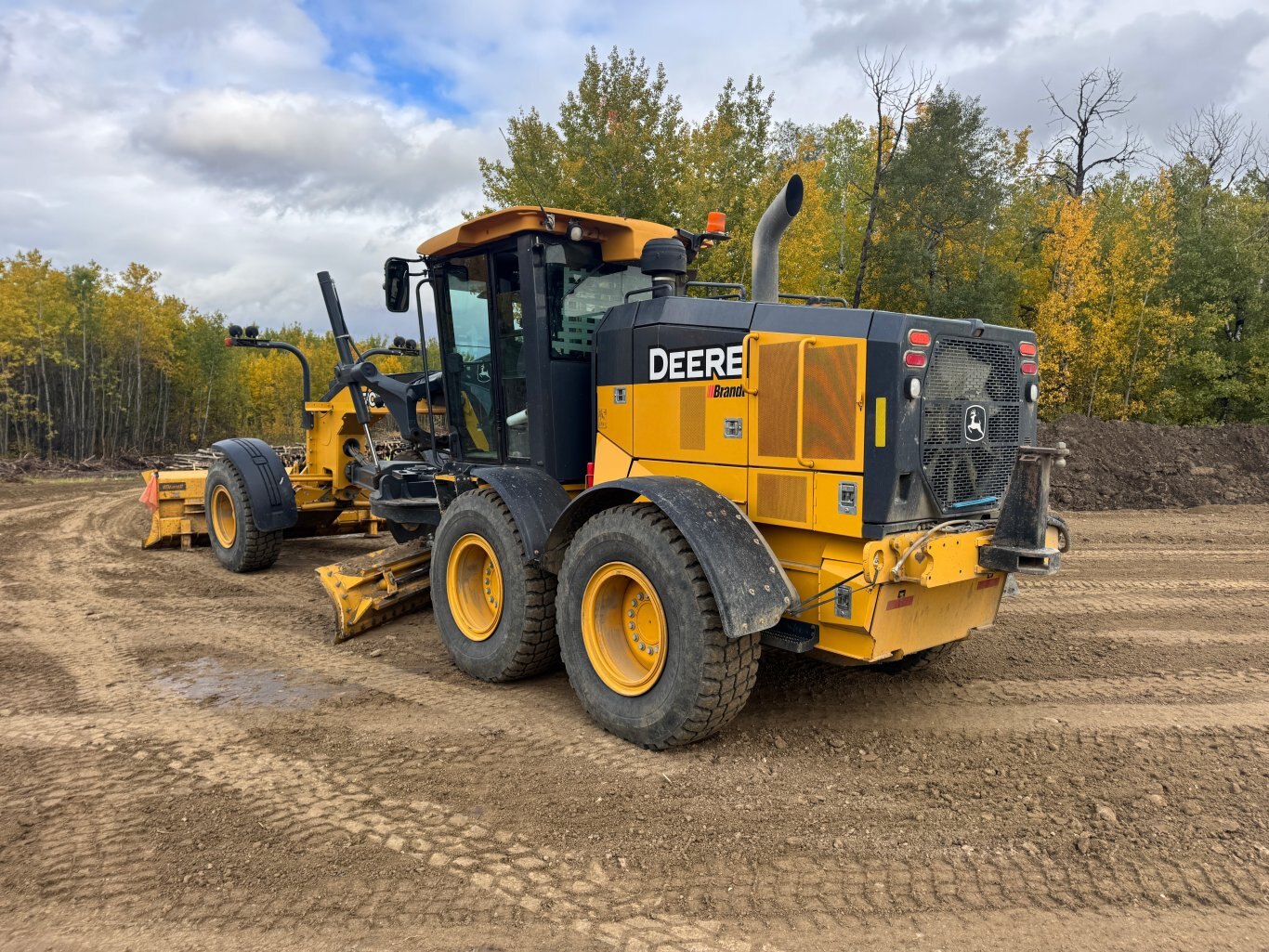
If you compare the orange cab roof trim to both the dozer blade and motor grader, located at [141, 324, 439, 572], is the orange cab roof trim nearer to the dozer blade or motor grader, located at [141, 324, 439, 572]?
the dozer blade

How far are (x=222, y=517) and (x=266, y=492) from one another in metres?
1.04

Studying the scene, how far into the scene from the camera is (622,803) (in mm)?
3600

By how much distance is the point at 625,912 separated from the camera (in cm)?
286

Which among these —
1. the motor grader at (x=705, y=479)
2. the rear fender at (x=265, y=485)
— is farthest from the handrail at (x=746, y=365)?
the rear fender at (x=265, y=485)

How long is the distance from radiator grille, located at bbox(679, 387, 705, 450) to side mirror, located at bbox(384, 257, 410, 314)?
2.82 meters

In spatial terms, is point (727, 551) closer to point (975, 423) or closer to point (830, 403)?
point (830, 403)

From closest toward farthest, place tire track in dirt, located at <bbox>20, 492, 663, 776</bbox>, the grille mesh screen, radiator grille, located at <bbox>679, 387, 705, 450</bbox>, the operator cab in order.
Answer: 1. the grille mesh screen
2. tire track in dirt, located at <bbox>20, 492, 663, 776</bbox>
3. radiator grille, located at <bbox>679, 387, 705, 450</bbox>
4. the operator cab

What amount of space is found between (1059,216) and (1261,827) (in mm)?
23728

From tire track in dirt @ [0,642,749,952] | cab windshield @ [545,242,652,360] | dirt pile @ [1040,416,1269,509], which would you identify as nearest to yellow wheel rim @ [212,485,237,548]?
tire track in dirt @ [0,642,749,952]

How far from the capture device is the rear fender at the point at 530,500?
4902 millimetres

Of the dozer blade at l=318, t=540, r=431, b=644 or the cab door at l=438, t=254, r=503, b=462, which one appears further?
the dozer blade at l=318, t=540, r=431, b=644

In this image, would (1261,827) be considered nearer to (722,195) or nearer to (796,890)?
(796,890)

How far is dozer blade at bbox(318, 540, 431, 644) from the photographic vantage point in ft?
20.5

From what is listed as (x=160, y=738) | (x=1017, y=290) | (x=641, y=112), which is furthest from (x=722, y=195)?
(x=160, y=738)
